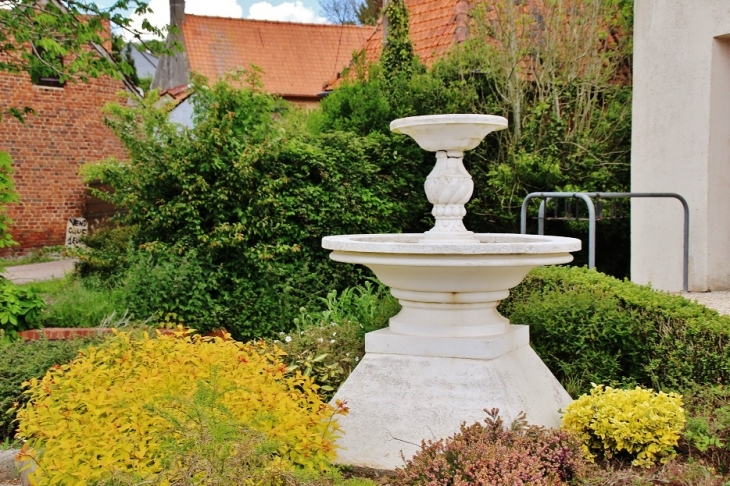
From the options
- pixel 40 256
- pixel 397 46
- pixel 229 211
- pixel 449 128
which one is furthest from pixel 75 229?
pixel 449 128

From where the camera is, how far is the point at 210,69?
25.2 m

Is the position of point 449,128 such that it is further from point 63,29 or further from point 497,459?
point 63,29

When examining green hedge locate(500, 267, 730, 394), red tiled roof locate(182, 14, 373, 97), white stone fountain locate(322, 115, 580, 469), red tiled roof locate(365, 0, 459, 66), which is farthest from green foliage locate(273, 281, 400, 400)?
red tiled roof locate(182, 14, 373, 97)

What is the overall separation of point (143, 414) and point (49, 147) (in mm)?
16096

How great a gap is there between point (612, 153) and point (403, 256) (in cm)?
688

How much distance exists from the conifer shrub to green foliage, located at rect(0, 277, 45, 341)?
4929 mm

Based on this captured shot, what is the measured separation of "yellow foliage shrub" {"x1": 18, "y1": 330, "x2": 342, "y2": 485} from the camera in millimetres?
3512

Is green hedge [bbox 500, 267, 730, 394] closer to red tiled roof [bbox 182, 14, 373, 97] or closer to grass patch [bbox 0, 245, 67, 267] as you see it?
grass patch [bbox 0, 245, 67, 267]

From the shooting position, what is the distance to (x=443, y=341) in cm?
464

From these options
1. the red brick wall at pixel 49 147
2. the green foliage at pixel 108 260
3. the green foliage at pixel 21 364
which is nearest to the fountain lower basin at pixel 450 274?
the green foliage at pixel 21 364

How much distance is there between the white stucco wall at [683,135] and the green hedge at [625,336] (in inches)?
78.9

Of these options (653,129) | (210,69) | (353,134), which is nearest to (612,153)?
(653,129)

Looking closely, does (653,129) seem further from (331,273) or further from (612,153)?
(331,273)

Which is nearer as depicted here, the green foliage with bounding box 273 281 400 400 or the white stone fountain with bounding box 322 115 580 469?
the white stone fountain with bounding box 322 115 580 469
